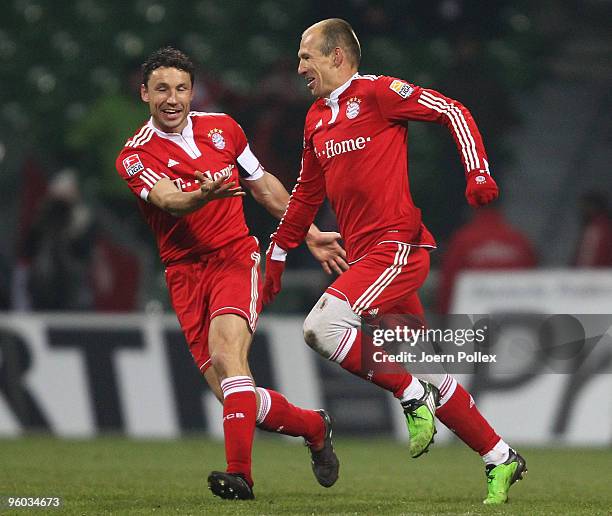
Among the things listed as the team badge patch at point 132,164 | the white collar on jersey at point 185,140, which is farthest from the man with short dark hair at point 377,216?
the team badge patch at point 132,164

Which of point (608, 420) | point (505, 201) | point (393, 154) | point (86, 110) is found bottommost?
point (608, 420)

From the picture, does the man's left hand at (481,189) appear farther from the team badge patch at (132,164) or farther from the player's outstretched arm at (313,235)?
the team badge patch at (132,164)

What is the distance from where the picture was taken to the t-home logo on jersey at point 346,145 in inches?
219

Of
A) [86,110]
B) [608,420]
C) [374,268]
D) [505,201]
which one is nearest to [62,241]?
[86,110]

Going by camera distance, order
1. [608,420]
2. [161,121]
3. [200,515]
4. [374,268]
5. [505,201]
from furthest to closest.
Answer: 1. [505,201]
2. [608,420]
3. [161,121]
4. [374,268]
5. [200,515]

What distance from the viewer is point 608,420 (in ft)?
30.4

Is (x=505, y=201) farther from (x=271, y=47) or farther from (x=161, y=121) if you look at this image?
(x=161, y=121)

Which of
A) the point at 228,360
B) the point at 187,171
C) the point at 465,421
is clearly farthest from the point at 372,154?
the point at 465,421

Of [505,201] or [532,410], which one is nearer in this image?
[532,410]

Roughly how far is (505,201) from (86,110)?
4.13 m

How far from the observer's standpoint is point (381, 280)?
17.8ft

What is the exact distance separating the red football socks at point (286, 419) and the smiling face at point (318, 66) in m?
1.36

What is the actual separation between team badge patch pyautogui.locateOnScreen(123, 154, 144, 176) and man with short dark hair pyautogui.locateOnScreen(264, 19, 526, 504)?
734 millimetres

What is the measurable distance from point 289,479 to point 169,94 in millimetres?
2256
